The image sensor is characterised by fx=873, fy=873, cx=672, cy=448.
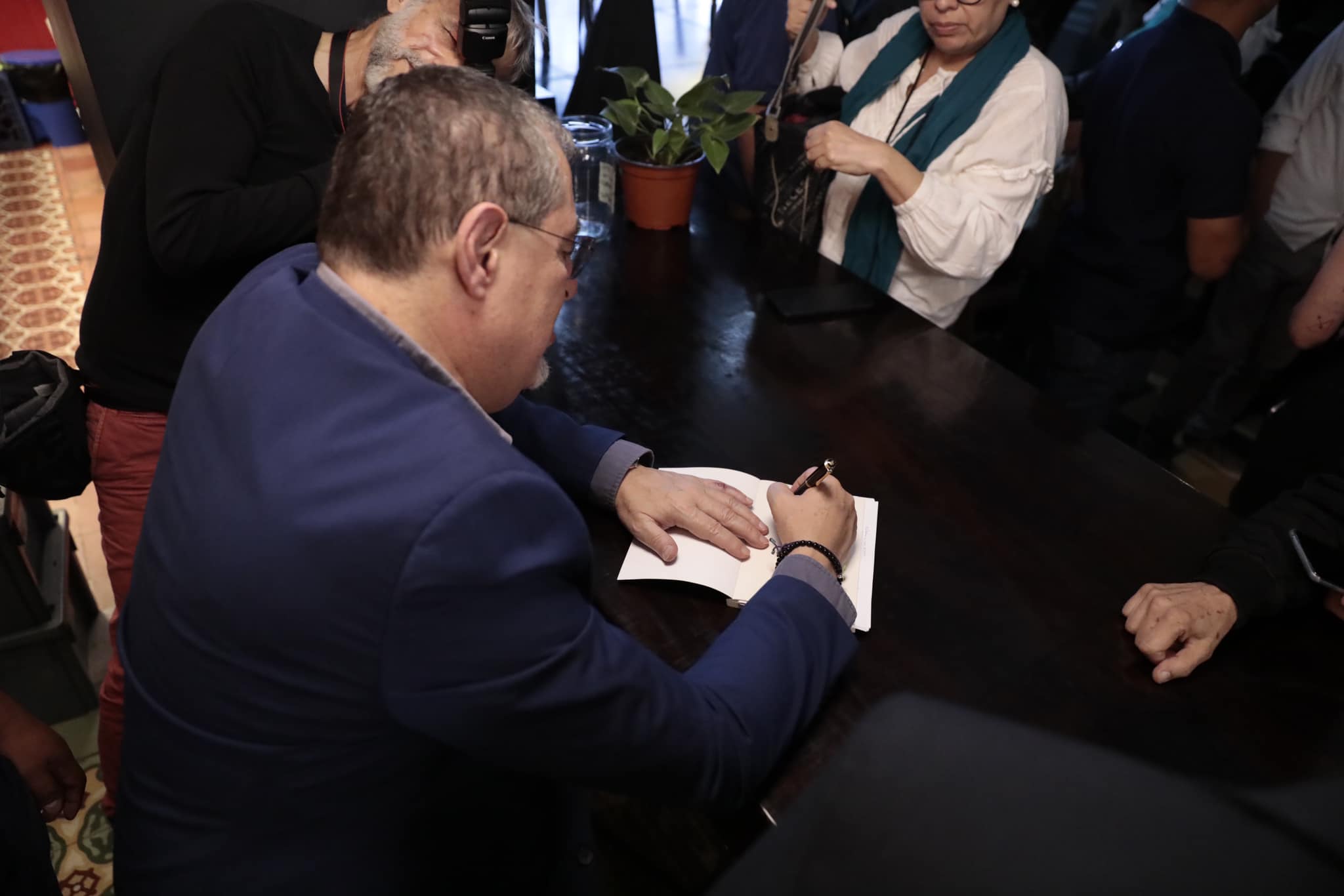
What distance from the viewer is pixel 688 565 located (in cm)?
100

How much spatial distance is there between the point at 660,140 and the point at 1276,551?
120 centimetres

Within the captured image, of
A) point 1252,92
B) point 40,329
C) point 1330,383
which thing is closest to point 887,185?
point 1330,383

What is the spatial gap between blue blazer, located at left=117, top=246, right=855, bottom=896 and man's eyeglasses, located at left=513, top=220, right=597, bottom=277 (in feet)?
0.52

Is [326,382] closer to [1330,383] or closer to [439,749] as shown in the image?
[439,749]

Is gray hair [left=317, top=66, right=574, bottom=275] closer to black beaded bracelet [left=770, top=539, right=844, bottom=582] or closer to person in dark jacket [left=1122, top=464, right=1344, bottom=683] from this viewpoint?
black beaded bracelet [left=770, top=539, right=844, bottom=582]

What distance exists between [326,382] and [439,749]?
0.32 metres

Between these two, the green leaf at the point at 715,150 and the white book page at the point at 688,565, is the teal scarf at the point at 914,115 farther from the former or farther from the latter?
the white book page at the point at 688,565

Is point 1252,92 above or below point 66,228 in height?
above

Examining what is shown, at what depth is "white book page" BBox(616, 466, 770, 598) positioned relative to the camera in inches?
38.7

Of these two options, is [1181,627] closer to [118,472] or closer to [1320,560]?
[1320,560]

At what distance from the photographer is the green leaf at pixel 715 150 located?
1.59 m

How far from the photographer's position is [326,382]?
66 cm

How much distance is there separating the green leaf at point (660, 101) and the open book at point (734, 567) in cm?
94

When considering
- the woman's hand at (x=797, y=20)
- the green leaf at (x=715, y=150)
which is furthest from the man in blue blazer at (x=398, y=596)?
the woman's hand at (x=797, y=20)
